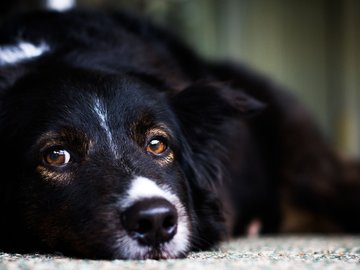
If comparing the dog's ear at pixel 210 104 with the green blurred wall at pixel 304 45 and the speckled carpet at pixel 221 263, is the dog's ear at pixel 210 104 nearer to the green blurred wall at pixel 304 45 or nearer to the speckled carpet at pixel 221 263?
the speckled carpet at pixel 221 263

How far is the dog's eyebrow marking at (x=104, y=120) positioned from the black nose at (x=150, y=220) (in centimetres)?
36

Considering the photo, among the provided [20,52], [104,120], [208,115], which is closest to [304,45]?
[208,115]

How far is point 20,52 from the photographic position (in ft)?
10.3

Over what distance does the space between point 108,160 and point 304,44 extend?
5437 millimetres

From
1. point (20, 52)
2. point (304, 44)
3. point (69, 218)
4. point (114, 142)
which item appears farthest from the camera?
point (304, 44)

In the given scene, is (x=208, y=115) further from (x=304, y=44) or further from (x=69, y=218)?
(x=304, y=44)

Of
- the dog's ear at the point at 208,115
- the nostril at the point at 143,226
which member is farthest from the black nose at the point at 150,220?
the dog's ear at the point at 208,115

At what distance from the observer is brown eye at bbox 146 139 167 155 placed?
2587 millimetres

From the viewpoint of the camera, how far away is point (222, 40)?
699 centimetres

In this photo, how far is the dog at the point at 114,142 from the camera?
7.21ft

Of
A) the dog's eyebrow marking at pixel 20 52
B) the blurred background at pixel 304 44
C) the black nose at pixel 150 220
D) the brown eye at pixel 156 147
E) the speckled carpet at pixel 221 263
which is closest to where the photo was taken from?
the speckled carpet at pixel 221 263

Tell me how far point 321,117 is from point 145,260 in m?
5.68

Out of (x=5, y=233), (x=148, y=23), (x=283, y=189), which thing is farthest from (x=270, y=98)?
(x=5, y=233)

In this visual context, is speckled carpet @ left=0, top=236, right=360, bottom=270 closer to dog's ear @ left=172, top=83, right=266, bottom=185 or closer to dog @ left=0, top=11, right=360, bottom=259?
dog @ left=0, top=11, right=360, bottom=259
